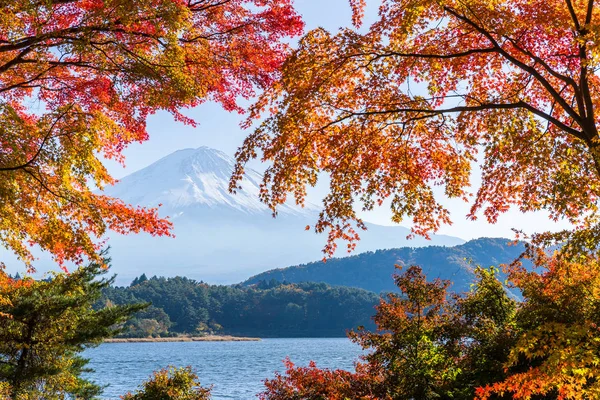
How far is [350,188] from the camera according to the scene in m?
6.98

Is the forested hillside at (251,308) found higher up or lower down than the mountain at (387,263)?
lower down

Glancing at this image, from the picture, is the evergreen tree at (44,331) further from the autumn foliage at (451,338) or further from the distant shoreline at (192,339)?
the distant shoreline at (192,339)

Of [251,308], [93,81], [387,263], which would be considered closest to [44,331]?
[93,81]

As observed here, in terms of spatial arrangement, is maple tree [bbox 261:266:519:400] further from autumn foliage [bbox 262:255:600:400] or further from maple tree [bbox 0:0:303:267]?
maple tree [bbox 0:0:303:267]

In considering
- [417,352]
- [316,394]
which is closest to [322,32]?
[417,352]

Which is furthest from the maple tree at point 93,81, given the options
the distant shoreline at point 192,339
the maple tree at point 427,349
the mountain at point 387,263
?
the mountain at point 387,263

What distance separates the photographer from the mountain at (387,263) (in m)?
152

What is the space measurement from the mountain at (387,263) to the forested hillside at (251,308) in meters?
46.4

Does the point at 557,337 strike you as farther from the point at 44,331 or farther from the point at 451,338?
the point at 44,331

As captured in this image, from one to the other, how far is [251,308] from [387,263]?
64.7 meters

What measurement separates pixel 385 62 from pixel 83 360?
46.8ft

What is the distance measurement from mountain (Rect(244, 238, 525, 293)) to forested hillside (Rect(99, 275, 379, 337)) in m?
46.4

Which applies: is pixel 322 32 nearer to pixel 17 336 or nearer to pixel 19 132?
pixel 19 132

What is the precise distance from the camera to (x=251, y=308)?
108m
